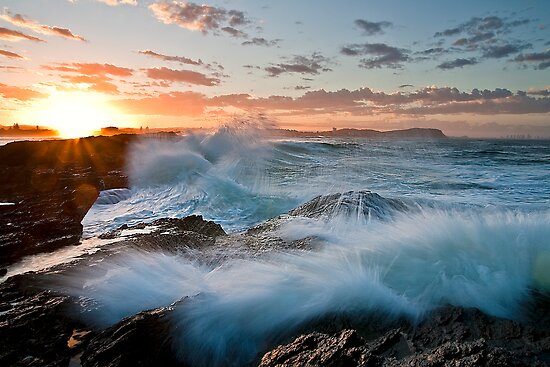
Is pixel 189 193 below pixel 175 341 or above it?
below

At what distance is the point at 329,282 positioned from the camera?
3.52 meters

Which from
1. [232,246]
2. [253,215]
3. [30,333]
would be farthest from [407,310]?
[253,215]

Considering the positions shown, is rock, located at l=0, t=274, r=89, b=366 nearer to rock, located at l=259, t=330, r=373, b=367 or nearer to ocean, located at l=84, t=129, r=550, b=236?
rock, located at l=259, t=330, r=373, b=367

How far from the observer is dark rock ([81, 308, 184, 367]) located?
259cm

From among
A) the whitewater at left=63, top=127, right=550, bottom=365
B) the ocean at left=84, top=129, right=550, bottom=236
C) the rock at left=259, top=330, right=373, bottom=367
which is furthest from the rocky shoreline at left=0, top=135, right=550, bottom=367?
the ocean at left=84, top=129, right=550, bottom=236

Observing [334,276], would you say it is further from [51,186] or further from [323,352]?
[51,186]

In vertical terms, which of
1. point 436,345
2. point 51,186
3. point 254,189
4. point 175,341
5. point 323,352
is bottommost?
point 254,189

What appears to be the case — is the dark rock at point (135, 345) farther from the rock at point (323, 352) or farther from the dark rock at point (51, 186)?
the dark rock at point (51, 186)

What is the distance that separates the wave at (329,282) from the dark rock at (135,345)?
117 mm

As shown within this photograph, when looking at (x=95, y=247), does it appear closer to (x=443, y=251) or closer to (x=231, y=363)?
(x=231, y=363)

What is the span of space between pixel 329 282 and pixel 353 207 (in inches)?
116

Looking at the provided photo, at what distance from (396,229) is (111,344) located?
3.74 meters

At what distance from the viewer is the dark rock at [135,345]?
2590 mm

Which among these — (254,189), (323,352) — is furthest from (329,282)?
(254,189)
